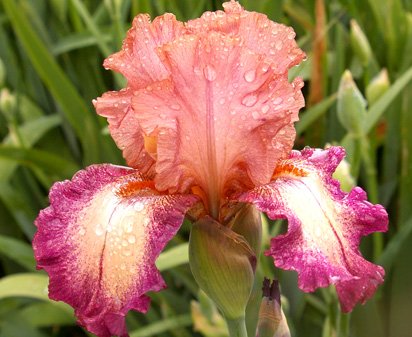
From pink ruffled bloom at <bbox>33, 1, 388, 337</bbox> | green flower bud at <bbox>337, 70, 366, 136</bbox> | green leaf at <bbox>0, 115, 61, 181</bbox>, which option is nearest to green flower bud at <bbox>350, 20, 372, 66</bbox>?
green flower bud at <bbox>337, 70, 366, 136</bbox>

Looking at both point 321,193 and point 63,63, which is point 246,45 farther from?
point 63,63

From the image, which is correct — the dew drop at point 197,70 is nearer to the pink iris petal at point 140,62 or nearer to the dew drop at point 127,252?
the pink iris petal at point 140,62

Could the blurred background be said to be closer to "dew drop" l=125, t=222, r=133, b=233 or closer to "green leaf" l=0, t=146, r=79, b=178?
"green leaf" l=0, t=146, r=79, b=178

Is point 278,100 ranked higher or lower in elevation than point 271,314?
higher

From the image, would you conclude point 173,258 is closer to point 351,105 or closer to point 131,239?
point 351,105

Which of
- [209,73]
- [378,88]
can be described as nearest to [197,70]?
[209,73]
